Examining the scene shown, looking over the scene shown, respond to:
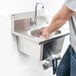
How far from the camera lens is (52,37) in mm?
1599

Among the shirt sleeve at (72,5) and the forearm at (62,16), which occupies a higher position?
the shirt sleeve at (72,5)

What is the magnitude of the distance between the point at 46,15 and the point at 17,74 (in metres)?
0.70

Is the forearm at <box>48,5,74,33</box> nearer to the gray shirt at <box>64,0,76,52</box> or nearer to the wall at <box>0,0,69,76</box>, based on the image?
the gray shirt at <box>64,0,76,52</box>

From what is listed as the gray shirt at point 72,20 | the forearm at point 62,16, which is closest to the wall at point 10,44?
the forearm at point 62,16

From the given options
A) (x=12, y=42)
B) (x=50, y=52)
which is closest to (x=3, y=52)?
(x=12, y=42)

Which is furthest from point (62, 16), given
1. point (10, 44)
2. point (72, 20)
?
point (10, 44)

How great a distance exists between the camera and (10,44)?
1.69m

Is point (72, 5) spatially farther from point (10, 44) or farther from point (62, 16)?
point (10, 44)

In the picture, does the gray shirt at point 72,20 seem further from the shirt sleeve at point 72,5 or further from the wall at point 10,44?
the wall at point 10,44

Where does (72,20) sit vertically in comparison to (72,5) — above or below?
below

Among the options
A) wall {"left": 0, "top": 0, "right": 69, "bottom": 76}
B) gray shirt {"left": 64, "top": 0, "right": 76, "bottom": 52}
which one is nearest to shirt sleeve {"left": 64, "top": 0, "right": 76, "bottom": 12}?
gray shirt {"left": 64, "top": 0, "right": 76, "bottom": 52}

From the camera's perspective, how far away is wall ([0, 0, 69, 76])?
62.0 inches

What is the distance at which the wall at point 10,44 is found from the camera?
5.16 feet

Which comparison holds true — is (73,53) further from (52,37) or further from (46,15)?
(46,15)
